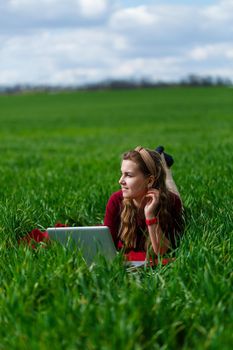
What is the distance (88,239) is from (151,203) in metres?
0.69

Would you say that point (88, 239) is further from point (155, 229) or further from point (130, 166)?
point (130, 166)

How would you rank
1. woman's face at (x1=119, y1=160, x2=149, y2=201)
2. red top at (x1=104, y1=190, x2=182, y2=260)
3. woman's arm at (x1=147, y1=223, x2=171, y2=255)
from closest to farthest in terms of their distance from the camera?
woman's arm at (x1=147, y1=223, x2=171, y2=255)
woman's face at (x1=119, y1=160, x2=149, y2=201)
red top at (x1=104, y1=190, x2=182, y2=260)

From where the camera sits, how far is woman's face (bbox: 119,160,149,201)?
18.1 feet

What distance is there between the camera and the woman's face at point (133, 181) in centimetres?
550

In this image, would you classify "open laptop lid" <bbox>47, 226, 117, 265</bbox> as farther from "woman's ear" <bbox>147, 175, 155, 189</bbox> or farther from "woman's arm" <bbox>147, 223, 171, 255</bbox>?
"woman's ear" <bbox>147, 175, 155, 189</bbox>

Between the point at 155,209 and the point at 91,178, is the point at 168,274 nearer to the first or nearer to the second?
the point at 155,209

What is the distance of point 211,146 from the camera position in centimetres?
1606

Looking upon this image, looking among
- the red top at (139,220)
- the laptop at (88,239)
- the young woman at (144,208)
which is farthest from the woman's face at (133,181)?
the laptop at (88,239)

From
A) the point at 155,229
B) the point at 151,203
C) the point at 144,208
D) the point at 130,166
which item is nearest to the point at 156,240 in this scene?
the point at 155,229

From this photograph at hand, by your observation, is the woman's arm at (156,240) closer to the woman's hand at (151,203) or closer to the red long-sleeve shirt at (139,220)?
the woman's hand at (151,203)

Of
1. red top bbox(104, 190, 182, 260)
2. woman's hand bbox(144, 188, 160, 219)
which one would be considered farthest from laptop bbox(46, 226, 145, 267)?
red top bbox(104, 190, 182, 260)

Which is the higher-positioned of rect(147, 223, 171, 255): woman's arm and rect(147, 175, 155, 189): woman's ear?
rect(147, 175, 155, 189): woman's ear

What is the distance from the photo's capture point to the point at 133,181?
550cm

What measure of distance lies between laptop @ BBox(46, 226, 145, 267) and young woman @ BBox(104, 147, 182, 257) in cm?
51
